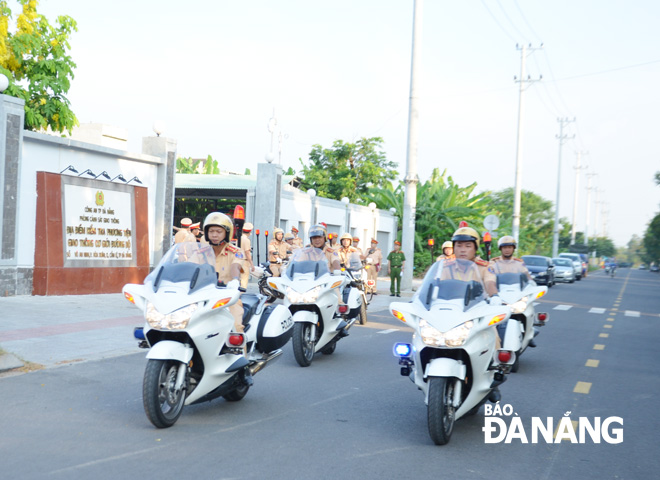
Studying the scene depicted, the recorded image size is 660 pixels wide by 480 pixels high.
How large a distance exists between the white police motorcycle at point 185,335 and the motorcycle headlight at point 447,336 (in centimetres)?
165

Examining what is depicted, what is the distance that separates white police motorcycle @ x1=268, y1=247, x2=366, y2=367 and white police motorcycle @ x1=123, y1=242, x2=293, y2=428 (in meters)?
2.63

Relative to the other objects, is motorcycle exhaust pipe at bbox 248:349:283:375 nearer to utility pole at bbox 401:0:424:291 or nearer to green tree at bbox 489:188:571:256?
utility pole at bbox 401:0:424:291

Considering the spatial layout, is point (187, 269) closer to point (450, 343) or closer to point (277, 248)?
point (450, 343)

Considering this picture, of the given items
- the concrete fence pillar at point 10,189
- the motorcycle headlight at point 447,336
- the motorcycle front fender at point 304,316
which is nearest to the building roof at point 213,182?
the concrete fence pillar at point 10,189

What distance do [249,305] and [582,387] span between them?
14.3 feet

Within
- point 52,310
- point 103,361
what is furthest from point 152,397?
point 52,310

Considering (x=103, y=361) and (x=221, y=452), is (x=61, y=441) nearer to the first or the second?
(x=221, y=452)

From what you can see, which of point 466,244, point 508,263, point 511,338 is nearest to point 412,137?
point 508,263

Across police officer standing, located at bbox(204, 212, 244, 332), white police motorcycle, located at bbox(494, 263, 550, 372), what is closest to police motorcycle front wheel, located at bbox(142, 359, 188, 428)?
police officer standing, located at bbox(204, 212, 244, 332)

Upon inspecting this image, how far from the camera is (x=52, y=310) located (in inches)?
524

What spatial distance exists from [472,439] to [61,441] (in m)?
3.33

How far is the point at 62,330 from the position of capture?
435 inches

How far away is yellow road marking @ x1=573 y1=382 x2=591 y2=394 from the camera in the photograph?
861 cm

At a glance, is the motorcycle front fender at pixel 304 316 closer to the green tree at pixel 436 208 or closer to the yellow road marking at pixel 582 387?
the yellow road marking at pixel 582 387
